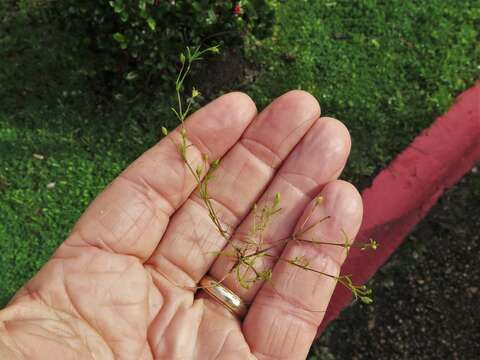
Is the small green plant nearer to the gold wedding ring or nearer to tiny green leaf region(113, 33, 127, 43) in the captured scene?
the gold wedding ring

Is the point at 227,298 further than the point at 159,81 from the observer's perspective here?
No

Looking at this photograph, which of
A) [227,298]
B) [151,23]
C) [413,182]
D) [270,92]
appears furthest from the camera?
[270,92]

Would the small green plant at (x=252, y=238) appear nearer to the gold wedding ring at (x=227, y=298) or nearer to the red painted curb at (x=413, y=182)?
the gold wedding ring at (x=227, y=298)

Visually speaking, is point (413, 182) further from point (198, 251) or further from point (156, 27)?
point (156, 27)

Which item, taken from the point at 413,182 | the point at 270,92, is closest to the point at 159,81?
the point at 270,92

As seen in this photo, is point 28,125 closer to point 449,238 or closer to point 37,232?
point 37,232

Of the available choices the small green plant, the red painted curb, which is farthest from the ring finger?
the red painted curb

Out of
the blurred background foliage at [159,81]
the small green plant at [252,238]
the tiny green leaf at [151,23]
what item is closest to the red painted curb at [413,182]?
the blurred background foliage at [159,81]
